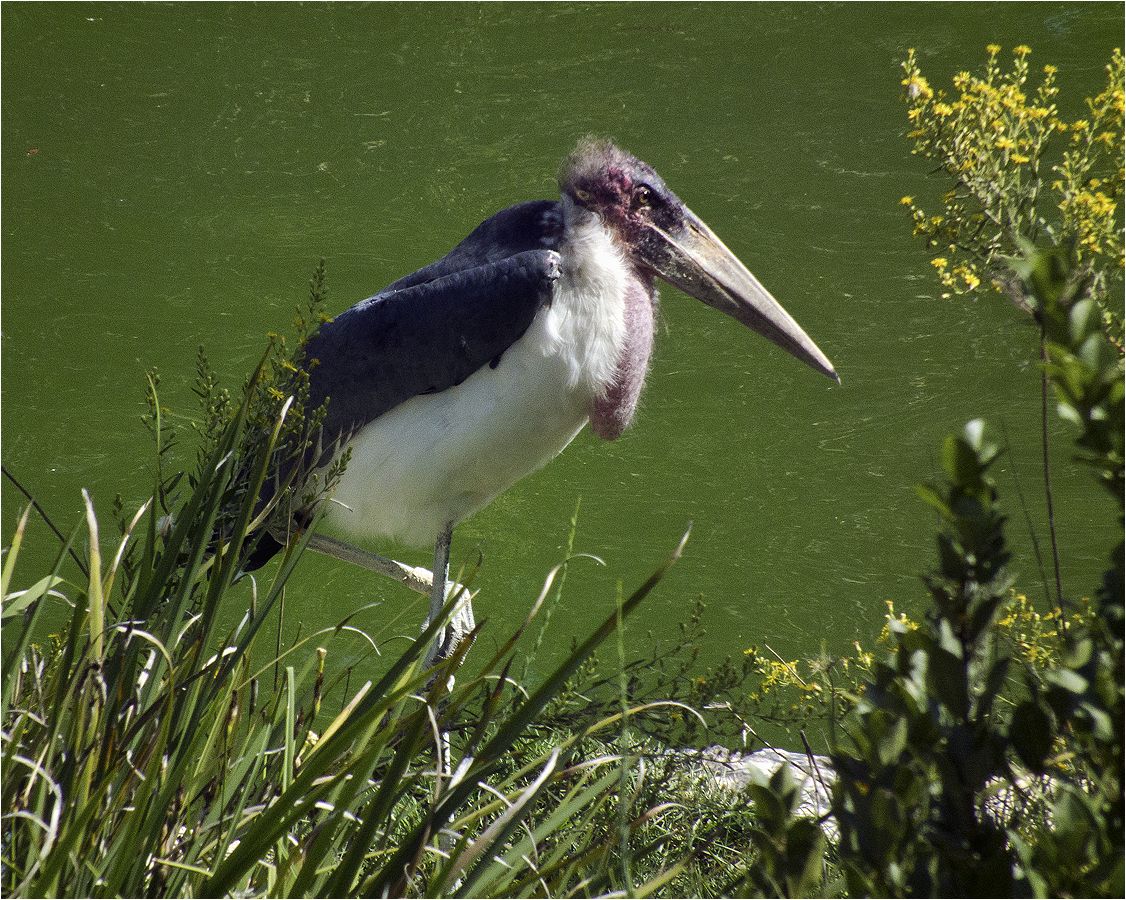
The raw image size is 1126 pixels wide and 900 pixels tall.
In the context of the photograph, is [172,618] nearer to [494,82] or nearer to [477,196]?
[477,196]

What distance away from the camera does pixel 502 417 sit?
123 inches

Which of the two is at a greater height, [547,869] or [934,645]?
[934,645]

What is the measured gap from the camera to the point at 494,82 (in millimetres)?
7656

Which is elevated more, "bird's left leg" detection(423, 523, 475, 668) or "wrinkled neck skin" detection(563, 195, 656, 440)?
"wrinkled neck skin" detection(563, 195, 656, 440)

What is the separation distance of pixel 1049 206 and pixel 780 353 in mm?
1348

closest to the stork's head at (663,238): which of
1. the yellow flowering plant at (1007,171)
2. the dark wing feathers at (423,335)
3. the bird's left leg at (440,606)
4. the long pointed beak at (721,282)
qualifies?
the long pointed beak at (721,282)

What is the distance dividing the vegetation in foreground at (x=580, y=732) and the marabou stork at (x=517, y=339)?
74 cm

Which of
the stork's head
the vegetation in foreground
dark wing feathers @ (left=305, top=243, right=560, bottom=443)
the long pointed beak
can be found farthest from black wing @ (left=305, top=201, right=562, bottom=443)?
the vegetation in foreground

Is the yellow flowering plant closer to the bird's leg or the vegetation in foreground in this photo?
the vegetation in foreground

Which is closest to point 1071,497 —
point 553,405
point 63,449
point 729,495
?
point 729,495

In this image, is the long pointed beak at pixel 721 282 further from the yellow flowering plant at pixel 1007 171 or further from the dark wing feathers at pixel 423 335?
the yellow flowering plant at pixel 1007 171

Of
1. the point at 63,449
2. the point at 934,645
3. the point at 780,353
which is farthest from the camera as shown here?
the point at 780,353

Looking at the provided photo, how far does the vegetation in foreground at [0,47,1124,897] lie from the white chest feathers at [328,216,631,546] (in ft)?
2.38

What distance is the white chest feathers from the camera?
3.06 metres
